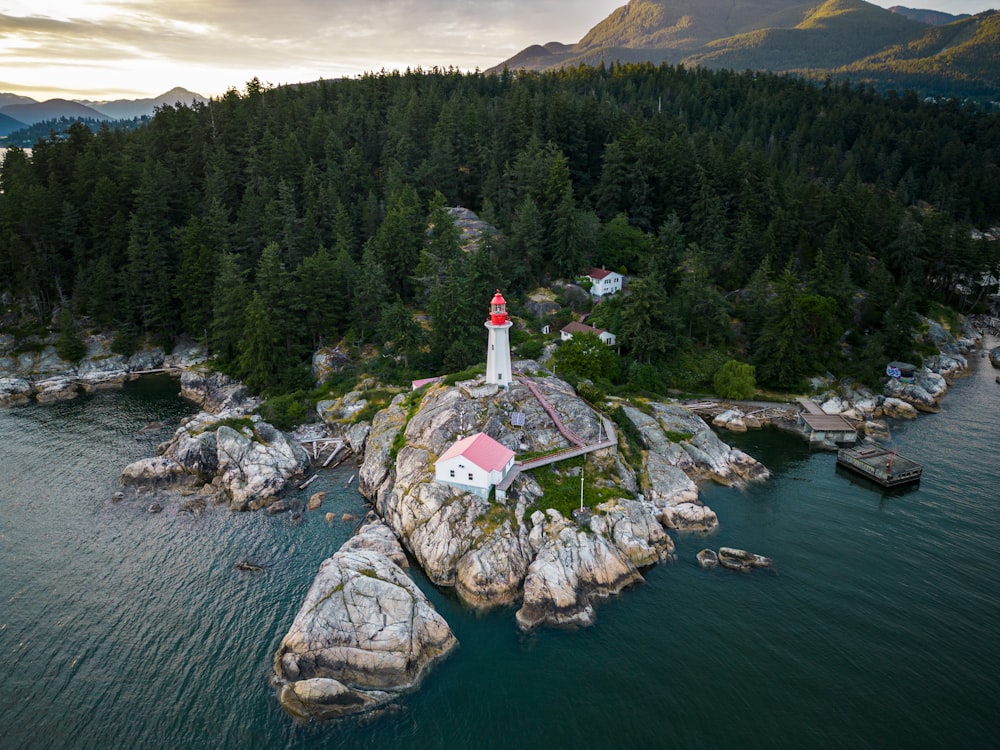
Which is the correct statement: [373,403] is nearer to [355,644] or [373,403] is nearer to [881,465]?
[355,644]

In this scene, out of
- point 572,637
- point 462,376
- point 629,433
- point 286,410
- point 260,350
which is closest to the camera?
point 572,637

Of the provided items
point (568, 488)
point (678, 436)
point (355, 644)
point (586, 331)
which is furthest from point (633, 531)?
point (586, 331)

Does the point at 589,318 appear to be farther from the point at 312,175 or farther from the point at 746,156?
the point at 312,175

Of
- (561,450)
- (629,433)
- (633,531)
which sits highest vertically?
(561,450)

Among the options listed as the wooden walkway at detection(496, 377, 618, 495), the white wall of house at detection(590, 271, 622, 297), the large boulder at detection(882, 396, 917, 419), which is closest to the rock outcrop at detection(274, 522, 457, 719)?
the wooden walkway at detection(496, 377, 618, 495)

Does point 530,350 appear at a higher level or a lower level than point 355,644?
→ higher

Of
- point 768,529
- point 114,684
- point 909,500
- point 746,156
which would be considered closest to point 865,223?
point 746,156
